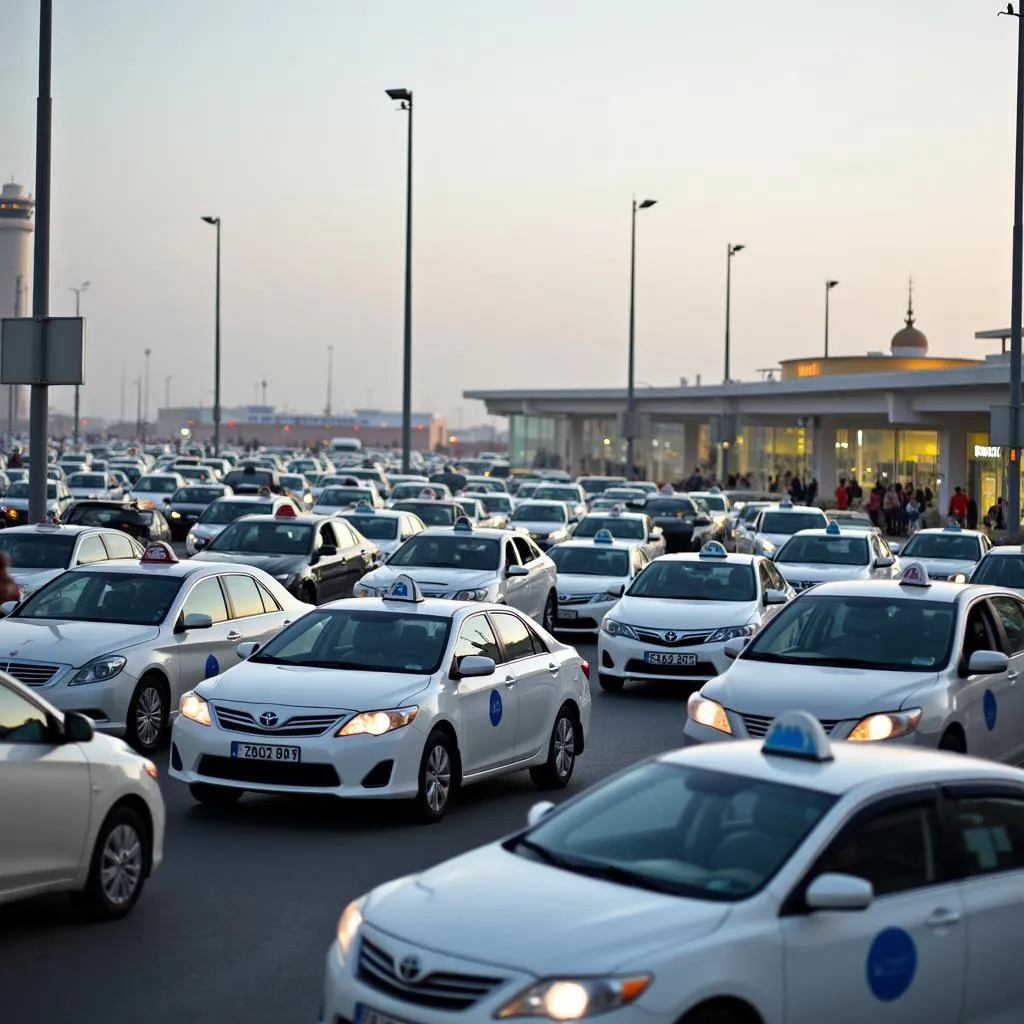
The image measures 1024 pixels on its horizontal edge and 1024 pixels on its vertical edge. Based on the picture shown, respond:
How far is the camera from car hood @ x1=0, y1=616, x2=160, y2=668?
13.4 meters

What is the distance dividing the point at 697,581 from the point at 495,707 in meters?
8.12

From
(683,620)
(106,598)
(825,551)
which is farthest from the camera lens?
(825,551)

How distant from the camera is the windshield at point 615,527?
103 feet

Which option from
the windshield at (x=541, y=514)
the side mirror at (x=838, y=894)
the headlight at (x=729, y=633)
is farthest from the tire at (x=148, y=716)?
the windshield at (x=541, y=514)

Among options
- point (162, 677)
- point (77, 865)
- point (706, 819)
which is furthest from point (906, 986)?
point (162, 677)

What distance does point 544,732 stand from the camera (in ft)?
43.0

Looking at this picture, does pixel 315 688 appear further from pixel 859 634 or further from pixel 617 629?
pixel 617 629

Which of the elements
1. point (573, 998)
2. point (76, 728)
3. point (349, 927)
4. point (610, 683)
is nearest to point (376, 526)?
point (610, 683)

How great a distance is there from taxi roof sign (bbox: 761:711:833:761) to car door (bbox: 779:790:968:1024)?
38 centimetres

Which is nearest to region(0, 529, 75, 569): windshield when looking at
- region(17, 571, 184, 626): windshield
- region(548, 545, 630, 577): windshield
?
region(17, 571, 184, 626): windshield

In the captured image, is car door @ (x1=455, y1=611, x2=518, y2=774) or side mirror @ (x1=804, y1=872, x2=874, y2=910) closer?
side mirror @ (x1=804, y1=872, x2=874, y2=910)

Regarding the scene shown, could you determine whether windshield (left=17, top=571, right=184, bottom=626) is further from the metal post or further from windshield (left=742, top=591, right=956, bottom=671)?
the metal post

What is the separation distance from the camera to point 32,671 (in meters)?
13.2

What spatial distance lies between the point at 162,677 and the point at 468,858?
7.80 meters
